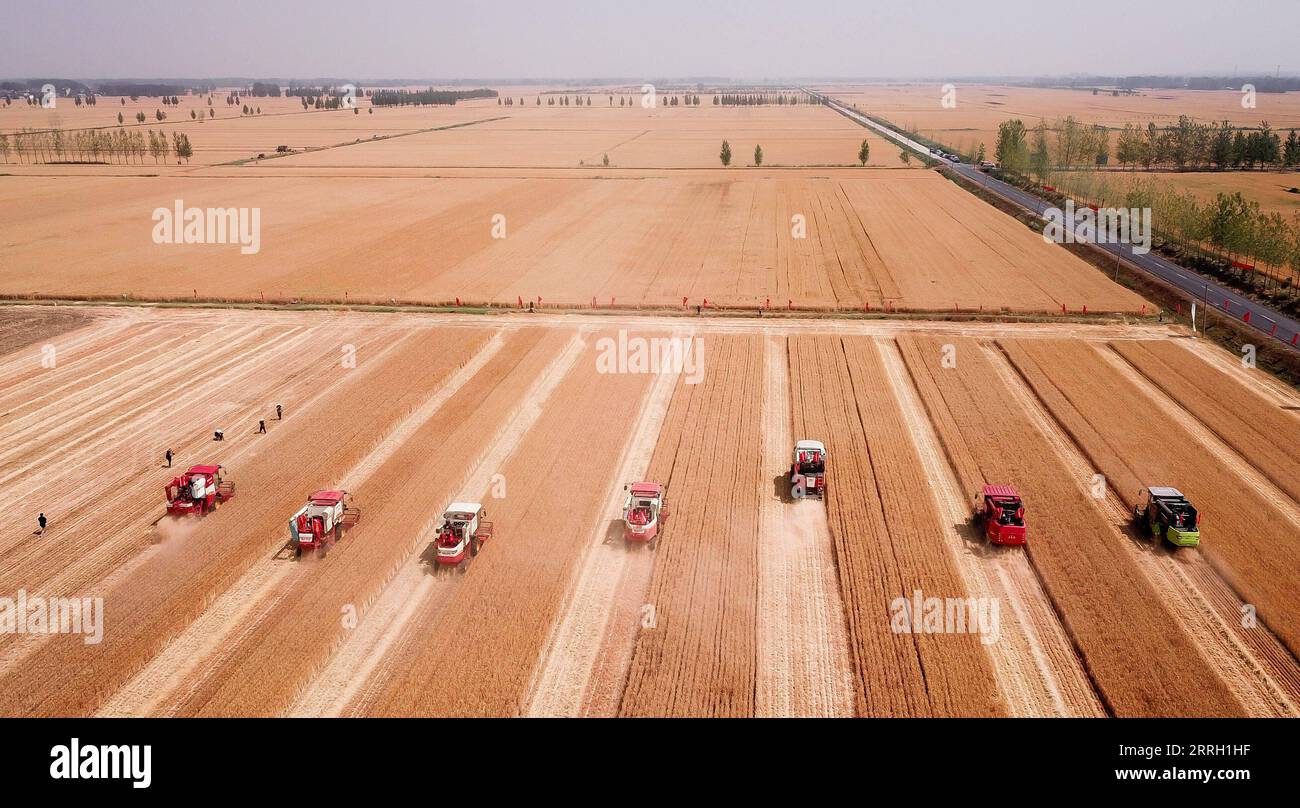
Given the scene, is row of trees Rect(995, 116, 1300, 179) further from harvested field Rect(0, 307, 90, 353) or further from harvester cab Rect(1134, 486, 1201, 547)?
harvested field Rect(0, 307, 90, 353)

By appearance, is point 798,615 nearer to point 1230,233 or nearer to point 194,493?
point 194,493

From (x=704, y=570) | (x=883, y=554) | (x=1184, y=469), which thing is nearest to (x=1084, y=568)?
(x=883, y=554)

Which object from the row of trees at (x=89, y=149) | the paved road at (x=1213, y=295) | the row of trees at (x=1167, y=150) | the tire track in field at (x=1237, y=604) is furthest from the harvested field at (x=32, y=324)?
the row of trees at (x=1167, y=150)

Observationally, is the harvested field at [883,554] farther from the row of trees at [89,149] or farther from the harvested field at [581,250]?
the row of trees at [89,149]

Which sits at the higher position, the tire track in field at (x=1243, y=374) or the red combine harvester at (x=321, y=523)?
the tire track in field at (x=1243, y=374)

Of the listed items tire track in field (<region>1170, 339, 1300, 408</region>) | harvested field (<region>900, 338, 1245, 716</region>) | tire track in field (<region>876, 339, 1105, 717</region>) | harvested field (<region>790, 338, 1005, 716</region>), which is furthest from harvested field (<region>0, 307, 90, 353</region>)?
tire track in field (<region>1170, 339, 1300, 408</region>)
